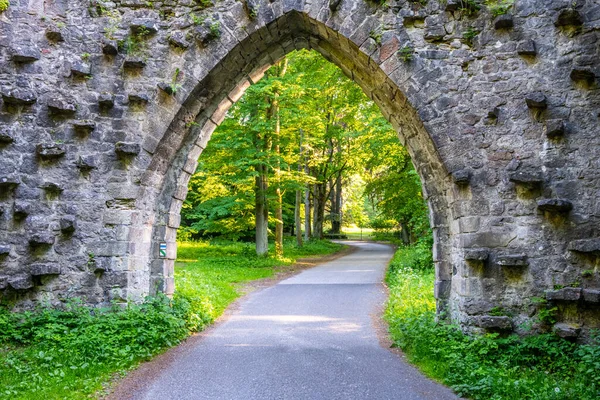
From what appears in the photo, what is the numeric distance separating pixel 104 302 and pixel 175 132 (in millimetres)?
2630

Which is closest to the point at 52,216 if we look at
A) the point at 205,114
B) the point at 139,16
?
the point at 205,114

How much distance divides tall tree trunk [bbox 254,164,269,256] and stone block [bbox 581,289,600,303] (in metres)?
11.6

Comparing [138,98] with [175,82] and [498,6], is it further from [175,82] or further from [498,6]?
[498,6]

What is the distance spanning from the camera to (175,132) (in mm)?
6750

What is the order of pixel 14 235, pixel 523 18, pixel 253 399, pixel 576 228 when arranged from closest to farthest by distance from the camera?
pixel 253 399, pixel 576 228, pixel 523 18, pixel 14 235

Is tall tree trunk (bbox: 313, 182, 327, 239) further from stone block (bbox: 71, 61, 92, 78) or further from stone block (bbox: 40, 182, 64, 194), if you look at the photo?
stone block (bbox: 40, 182, 64, 194)

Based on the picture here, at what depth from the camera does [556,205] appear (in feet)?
17.5

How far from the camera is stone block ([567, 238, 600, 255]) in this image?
5.20 metres

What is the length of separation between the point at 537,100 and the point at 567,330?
9.00 feet

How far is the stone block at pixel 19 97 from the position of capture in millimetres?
6160

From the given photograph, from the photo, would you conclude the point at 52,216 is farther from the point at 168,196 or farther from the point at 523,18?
the point at 523,18

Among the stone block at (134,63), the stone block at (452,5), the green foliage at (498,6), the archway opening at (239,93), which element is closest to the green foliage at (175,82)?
the archway opening at (239,93)

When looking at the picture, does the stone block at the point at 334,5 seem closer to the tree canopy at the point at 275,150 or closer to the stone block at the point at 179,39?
the stone block at the point at 179,39

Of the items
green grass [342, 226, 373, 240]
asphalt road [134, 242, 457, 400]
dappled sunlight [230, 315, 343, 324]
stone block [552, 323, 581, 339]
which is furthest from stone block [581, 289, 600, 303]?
green grass [342, 226, 373, 240]
